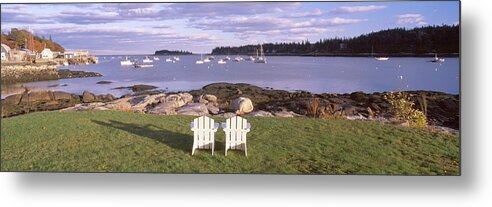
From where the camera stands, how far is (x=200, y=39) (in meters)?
8.10

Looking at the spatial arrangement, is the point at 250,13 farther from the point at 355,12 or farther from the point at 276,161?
the point at 276,161

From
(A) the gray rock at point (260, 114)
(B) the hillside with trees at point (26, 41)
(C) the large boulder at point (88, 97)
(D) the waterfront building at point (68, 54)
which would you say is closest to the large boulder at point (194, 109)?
(A) the gray rock at point (260, 114)

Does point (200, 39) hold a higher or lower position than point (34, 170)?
higher

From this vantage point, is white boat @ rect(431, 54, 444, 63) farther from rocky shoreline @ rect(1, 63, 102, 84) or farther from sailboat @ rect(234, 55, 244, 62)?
rocky shoreline @ rect(1, 63, 102, 84)

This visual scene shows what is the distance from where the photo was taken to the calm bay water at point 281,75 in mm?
7844

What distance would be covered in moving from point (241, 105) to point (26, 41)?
3.37 m

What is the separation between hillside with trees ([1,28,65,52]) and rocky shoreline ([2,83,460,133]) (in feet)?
2.29

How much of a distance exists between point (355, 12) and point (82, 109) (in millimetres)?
4357

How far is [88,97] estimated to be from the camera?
8.17m

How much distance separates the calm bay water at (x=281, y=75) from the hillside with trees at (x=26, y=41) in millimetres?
440

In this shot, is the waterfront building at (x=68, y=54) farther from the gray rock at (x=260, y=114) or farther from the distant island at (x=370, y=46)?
the gray rock at (x=260, y=114)

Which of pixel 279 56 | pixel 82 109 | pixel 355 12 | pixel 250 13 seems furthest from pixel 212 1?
pixel 82 109

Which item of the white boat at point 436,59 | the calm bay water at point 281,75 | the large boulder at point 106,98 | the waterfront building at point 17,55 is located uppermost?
the waterfront building at point 17,55

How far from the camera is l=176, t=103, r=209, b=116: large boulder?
8.06 metres
